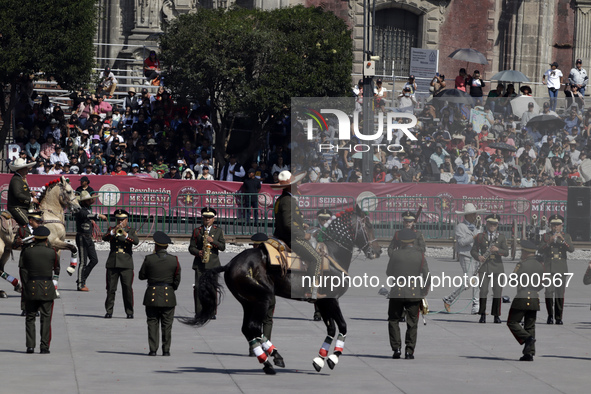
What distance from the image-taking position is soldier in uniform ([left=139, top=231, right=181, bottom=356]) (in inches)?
520

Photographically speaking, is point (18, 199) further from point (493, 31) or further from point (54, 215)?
point (493, 31)

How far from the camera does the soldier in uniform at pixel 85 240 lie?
19031 millimetres

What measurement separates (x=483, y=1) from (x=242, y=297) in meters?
30.8

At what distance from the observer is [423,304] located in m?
13.8

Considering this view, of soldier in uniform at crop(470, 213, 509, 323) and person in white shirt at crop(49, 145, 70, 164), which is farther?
person in white shirt at crop(49, 145, 70, 164)

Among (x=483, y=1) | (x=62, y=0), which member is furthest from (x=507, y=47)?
(x=62, y=0)

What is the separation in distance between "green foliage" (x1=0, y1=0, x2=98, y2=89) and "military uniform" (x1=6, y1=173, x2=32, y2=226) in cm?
1220

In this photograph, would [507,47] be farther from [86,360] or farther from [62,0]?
[86,360]

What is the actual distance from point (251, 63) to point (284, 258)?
62.9 ft

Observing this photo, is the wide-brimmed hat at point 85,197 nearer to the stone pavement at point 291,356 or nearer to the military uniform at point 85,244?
the military uniform at point 85,244

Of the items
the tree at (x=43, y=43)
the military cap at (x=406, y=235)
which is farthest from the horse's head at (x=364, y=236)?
the tree at (x=43, y=43)

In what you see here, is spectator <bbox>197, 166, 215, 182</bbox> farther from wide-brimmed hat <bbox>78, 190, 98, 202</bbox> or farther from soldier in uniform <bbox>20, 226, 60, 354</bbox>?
soldier in uniform <bbox>20, 226, 60, 354</bbox>

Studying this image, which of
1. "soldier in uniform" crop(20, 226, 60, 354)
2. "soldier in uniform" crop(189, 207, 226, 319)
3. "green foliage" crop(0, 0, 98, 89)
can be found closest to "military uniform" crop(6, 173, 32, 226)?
"soldier in uniform" crop(189, 207, 226, 319)

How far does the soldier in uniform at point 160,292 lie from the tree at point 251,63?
1685cm
